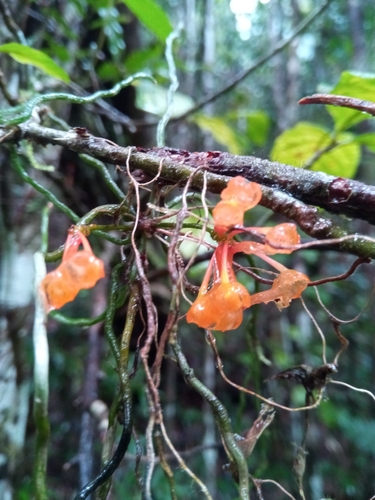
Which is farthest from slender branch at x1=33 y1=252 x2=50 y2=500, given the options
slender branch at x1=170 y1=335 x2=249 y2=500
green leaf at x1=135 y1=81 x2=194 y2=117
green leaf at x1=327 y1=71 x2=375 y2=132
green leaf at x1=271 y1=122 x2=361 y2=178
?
green leaf at x1=135 y1=81 x2=194 y2=117

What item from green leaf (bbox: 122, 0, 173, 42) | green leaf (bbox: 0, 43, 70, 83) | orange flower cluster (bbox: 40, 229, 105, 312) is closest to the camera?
orange flower cluster (bbox: 40, 229, 105, 312)

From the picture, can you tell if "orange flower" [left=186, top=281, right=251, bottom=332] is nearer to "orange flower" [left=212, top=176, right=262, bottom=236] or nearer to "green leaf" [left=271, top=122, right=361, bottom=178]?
"orange flower" [left=212, top=176, right=262, bottom=236]

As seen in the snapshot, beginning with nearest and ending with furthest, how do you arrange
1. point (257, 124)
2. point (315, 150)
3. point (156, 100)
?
point (315, 150)
point (257, 124)
point (156, 100)

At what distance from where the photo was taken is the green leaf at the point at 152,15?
81 centimetres

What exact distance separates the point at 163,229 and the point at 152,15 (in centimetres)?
62

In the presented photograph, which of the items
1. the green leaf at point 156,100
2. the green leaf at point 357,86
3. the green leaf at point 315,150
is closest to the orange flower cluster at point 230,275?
the green leaf at point 357,86

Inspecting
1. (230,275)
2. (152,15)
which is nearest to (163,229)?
(230,275)

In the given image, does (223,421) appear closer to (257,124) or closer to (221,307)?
A: (221,307)

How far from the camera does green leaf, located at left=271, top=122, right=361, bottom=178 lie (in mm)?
954

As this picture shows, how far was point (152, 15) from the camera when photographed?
0.85m

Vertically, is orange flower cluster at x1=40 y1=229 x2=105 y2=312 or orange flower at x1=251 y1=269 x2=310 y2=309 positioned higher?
orange flower cluster at x1=40 y1=229 x2=105 y2=312

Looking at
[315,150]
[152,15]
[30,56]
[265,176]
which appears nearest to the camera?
[265,176]

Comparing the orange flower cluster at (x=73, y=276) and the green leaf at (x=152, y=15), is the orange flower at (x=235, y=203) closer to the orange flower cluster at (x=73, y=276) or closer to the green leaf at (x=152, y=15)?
the orange flower cluster at (x=73, y=276)

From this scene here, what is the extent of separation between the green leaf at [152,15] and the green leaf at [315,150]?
37cm
